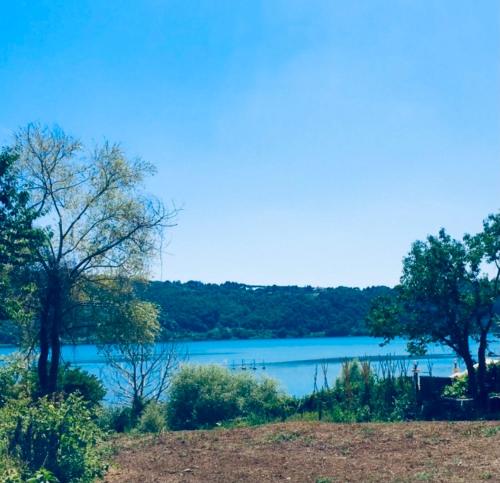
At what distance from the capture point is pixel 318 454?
1223 centimetres

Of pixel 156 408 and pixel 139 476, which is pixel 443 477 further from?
pixel 156 408

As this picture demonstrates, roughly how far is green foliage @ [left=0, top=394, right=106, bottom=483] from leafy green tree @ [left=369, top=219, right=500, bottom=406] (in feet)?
37.5

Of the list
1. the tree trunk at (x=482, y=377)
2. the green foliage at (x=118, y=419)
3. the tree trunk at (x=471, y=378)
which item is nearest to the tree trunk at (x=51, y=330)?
the green foliage at (x=118, y=419)

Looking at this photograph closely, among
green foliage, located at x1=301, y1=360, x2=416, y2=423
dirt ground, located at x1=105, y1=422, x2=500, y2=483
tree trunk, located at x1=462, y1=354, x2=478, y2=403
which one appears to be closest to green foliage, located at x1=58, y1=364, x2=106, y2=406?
dirt ground, located at x1=105, y1=422, x2=500, y2=483

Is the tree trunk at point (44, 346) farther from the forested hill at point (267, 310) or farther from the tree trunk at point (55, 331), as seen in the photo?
the forested hill at point (267, 310)

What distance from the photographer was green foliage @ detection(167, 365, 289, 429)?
19.4 meters

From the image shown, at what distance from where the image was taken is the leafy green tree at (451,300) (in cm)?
1888

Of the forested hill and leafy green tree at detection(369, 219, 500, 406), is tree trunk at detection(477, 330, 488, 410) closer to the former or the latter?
leafy green tree at detection(369, 219, 500, 406)

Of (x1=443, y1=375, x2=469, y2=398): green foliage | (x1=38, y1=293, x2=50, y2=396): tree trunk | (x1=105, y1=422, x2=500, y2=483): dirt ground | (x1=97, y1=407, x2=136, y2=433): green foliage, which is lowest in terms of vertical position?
(x1=97, y1=407, x2=136, y2=433): green foliage

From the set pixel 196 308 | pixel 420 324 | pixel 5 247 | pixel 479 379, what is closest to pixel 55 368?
pixel 5 247

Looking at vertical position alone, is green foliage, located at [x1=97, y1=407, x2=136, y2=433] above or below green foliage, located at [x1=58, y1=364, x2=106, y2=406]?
below

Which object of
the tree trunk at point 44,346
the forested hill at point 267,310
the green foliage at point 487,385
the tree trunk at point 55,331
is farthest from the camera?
the forested hill at point 267,310

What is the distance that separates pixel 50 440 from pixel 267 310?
105 m

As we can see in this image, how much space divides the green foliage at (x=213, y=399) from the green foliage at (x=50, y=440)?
8725 mm
